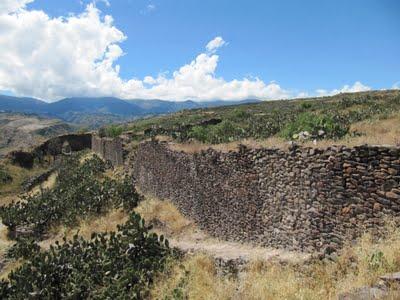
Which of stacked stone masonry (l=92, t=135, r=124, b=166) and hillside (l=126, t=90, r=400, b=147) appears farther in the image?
stacked stone masonry (l=92, t=135, r=124, b=166)

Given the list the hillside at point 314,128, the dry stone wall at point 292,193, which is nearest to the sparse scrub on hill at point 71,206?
the hillside at point 314,128

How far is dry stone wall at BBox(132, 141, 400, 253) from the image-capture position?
8.55 m

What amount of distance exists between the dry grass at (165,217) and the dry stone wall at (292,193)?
0.40 metres

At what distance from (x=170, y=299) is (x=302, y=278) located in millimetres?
3028

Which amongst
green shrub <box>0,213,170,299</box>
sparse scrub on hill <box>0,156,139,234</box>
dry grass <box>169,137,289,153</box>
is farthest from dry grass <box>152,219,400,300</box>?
sparse scrub on hill <box>0,156,139,234</box>

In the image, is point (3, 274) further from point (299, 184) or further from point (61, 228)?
point (299, 184)

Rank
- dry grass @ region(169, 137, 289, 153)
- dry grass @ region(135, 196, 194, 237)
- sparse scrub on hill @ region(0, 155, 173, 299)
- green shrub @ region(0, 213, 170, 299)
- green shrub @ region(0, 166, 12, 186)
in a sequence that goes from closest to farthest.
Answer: green shrub @ region(0, 213, 170, 299) → sparse scrub on hill @ region(0, 155, 173, 299) → dry grass @ region(169, 137, 289, 153) → dry grass @ region(135, 196, 194, 237) → green shrub @ region(0, 166, 12, 186)

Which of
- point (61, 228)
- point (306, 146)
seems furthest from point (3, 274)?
point (306, 146)

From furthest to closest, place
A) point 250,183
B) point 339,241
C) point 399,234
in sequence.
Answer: point 250,183
point 339,241
point 399,234

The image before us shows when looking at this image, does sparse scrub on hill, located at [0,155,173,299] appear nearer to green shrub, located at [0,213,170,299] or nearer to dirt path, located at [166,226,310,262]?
green shrub, located at [0,213,170,299]

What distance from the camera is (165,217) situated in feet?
55.6

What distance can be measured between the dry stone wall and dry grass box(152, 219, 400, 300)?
725 millimetres

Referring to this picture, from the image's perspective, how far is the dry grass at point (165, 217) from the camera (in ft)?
51.6

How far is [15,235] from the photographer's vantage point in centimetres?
2153
